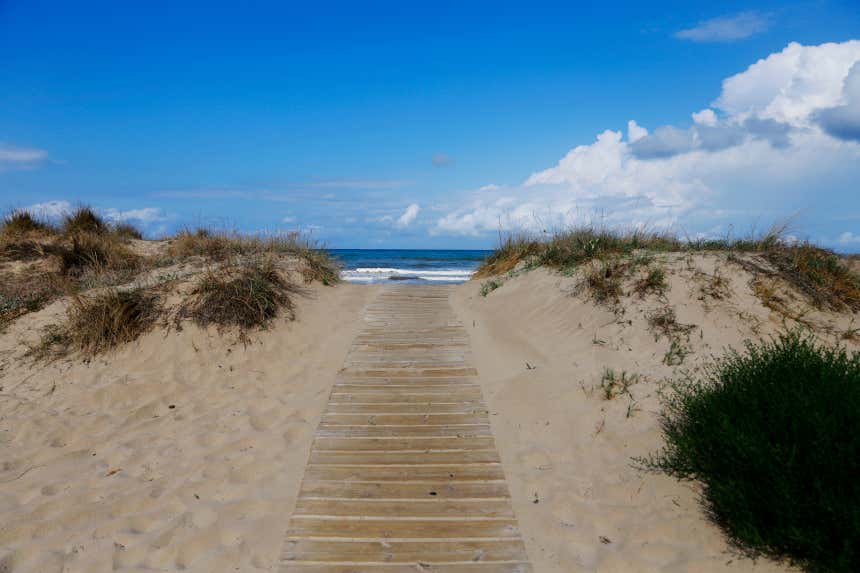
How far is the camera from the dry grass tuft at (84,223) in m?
12.5

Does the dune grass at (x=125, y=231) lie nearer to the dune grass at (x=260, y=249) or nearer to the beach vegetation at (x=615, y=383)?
the dune grass at (x=260, y=249)

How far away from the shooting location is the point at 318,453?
501 centimetres

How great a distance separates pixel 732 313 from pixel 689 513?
347cm

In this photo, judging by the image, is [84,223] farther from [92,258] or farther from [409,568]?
[409,568]

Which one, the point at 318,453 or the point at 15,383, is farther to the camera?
the point at 15,383

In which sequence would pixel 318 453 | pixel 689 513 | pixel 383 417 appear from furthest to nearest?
1. pixel 383 417
2. pixel 318 453
3. pixel 689 513

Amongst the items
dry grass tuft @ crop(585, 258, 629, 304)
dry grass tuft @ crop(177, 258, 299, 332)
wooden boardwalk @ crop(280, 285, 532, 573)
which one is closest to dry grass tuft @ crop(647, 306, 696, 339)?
dry grass tuft @ crop(585, 258, 629, 304)

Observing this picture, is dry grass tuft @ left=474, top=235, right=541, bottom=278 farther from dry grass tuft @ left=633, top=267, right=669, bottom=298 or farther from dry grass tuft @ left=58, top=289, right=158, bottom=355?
dry grass tuft @ left=58, top=289, right=158, bottom=355

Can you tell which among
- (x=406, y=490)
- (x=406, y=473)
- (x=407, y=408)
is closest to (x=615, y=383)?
(x=407, y=408)

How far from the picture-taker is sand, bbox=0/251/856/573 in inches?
148

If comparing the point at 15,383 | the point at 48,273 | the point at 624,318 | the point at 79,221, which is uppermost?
the point at 79,221

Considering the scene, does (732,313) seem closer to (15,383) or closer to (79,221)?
(15,383)

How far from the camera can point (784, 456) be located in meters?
3.25

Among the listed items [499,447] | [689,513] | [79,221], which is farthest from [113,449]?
[79,221]
